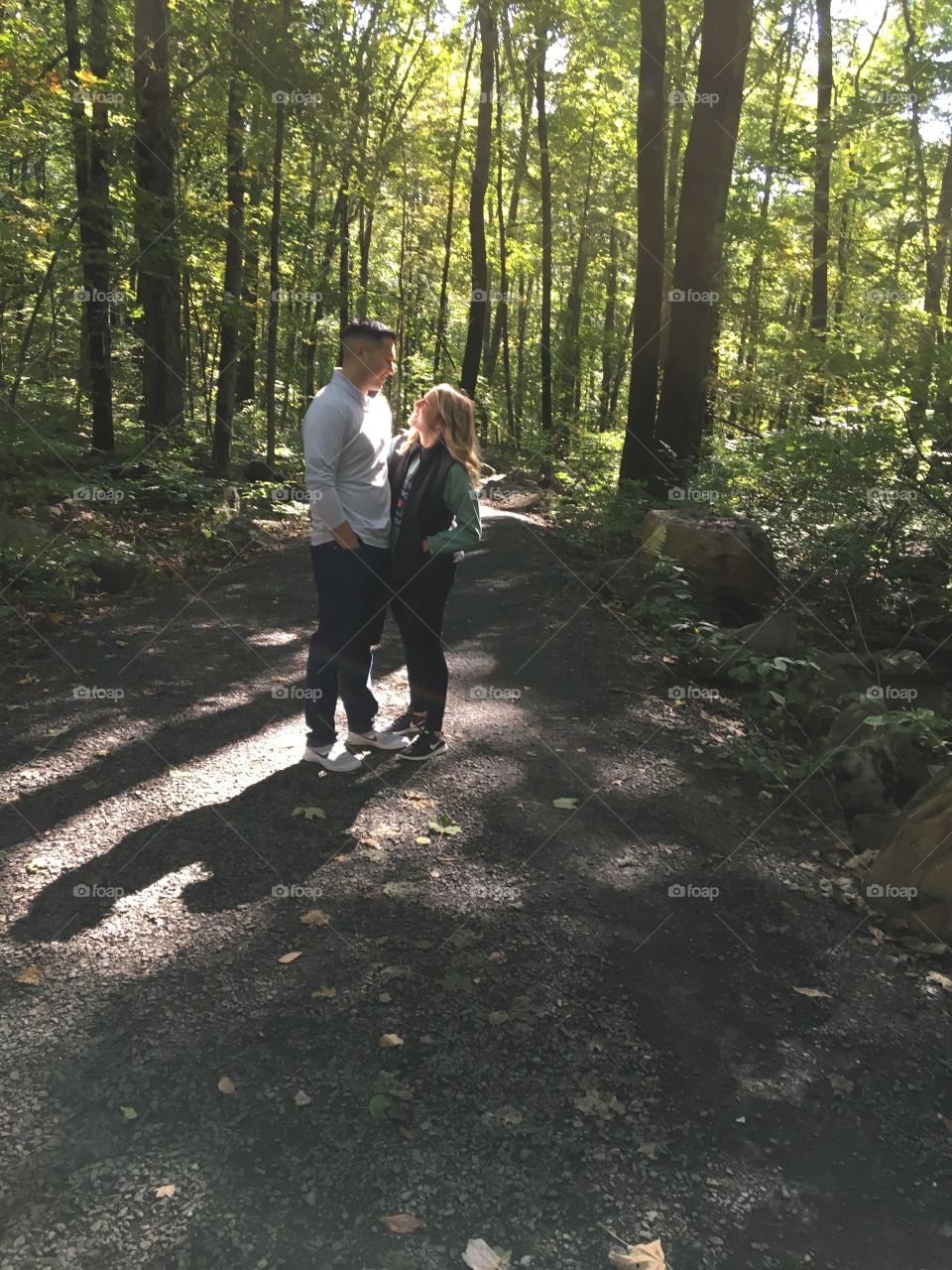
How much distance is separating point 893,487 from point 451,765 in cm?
520

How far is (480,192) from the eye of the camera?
18672 mm

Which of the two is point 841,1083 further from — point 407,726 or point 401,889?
point 407,726

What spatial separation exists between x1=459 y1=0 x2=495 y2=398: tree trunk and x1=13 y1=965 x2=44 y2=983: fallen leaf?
1622cm

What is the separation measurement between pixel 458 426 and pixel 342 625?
50.1 inches

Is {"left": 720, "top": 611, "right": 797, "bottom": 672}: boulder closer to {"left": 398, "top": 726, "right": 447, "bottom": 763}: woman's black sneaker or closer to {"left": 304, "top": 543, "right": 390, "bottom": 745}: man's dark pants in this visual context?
{"left": 398, "top": 726, "right": 447, "bottom": 763}: woman's black sneaker

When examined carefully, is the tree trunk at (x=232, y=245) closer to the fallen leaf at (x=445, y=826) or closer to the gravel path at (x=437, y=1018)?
the gravel path at (x=437, y=1018)

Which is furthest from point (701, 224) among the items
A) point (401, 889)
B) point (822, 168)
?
point (401, 889)

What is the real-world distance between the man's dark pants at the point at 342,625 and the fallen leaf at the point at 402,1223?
282 centimetres

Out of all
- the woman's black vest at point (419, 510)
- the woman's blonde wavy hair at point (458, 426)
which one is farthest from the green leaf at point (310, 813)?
the woman's blonde wavy hair at point (458, 426)

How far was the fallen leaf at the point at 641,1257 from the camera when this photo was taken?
2.20 meters

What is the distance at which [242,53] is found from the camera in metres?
11.6

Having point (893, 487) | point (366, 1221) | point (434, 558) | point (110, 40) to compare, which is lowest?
point (366, 1221)

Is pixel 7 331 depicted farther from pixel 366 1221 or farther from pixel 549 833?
pixel 366 1221

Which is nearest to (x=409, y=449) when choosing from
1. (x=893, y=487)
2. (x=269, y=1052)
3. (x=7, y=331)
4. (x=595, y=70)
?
(x=269, y=1052)
